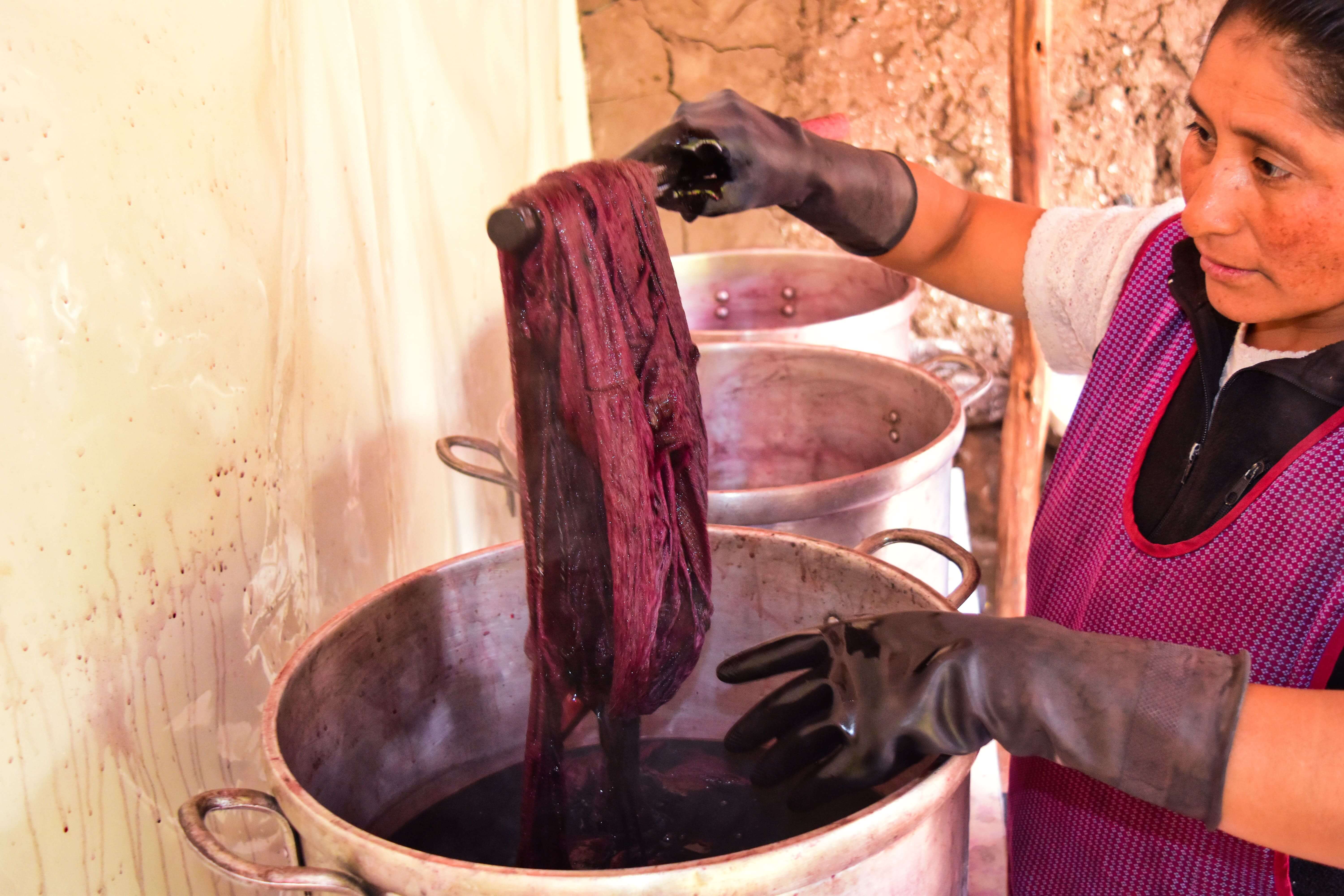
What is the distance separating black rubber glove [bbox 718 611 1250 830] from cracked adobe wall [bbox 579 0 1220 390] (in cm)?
225

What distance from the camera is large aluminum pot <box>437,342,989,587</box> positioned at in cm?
126

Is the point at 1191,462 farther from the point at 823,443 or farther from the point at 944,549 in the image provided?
the point at 823,443

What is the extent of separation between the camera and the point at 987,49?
9.63ft

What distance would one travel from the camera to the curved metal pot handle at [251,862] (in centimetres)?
69

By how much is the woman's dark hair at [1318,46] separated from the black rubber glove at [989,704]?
1.47 ft

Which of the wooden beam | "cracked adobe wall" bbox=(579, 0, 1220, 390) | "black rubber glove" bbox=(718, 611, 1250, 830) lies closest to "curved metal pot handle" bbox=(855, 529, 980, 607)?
"black rubber glove" bbox=(718, 611, 1250, 830)

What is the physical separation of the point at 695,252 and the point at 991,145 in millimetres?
914

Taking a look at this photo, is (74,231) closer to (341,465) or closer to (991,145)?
(341,465)

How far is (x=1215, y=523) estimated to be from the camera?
103 cm

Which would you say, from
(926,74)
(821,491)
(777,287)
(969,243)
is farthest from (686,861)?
(926,74)

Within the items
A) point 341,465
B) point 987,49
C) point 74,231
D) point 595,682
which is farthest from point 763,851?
point 987,49

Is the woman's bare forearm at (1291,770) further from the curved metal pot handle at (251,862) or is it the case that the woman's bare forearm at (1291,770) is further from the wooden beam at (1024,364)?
the wooden beam at (1024,364)

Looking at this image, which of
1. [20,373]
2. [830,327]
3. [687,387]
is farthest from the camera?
[830,327]

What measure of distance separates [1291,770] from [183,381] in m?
0.98
